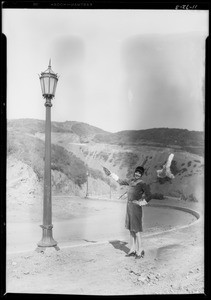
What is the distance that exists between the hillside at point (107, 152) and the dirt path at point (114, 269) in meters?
0.67

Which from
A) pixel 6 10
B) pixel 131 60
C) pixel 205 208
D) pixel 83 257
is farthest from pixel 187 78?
pixel 83 257

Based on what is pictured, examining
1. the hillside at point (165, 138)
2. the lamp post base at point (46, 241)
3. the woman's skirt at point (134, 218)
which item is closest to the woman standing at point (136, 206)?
the woman's skirt at point (134, 218)

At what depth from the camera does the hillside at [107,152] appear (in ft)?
12.8

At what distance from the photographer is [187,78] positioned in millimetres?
3820

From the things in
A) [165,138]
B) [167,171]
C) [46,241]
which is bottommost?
[46,241]

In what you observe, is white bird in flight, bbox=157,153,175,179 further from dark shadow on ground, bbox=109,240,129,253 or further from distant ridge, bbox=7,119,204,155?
dark shadow on ground, bbox=109,240,129,253

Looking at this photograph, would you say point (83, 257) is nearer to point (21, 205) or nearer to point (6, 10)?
point (21, 205)

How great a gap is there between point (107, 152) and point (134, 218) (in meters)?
0.99

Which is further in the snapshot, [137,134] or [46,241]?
[137,134]

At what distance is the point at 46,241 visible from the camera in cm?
374

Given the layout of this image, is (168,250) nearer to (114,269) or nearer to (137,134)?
(114,269)

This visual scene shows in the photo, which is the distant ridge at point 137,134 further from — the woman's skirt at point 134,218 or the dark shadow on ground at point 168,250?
the dark shadow on ground at point 168,250

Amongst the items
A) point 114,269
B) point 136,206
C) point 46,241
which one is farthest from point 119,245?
point 46,241
